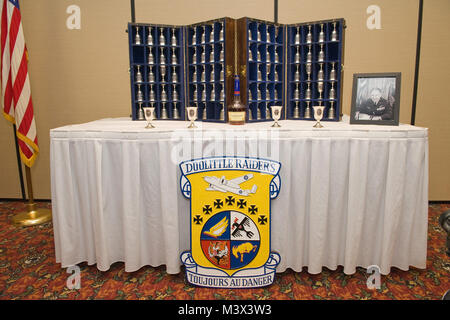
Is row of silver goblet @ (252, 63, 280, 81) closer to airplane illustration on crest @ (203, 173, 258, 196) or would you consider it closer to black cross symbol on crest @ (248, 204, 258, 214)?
airplane illustration on crest @ (203, 173, 258, 196)

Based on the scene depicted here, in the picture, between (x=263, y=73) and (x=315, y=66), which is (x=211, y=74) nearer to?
(x=263, y=73)

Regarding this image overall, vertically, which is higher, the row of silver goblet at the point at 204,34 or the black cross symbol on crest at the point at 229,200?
the row of silver goblet at the point at 204,34

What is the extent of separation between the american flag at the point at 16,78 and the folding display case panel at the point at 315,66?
2.31 m

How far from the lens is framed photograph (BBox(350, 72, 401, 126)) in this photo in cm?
199

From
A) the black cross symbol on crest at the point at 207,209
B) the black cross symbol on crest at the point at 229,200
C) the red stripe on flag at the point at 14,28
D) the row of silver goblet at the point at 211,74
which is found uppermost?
the red stripe on flag at the point at 14,28

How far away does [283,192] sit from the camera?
1885mm

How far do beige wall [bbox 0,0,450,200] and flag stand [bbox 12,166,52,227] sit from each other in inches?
20.1

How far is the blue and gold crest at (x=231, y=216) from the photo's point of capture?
182 centimetres

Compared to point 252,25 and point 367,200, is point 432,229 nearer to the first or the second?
point 367,200

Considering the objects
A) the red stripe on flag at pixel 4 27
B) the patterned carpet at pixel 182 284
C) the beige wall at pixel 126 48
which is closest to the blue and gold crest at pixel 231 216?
the patterned carpet at pixel 182 284

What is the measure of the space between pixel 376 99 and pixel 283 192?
0.88m

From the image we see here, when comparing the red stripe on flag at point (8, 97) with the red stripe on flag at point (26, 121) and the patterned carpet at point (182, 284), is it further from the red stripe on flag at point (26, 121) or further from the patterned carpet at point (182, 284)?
the patterned carpet at point (182, 284)

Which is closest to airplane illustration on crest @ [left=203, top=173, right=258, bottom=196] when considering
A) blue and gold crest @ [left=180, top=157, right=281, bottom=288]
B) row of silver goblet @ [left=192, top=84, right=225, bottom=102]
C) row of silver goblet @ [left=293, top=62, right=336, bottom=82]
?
blue and gold crest @ [left=180, top=157, right=281, bottom=288]

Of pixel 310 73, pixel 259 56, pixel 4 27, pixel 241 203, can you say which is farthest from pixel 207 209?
pixel 4 27
